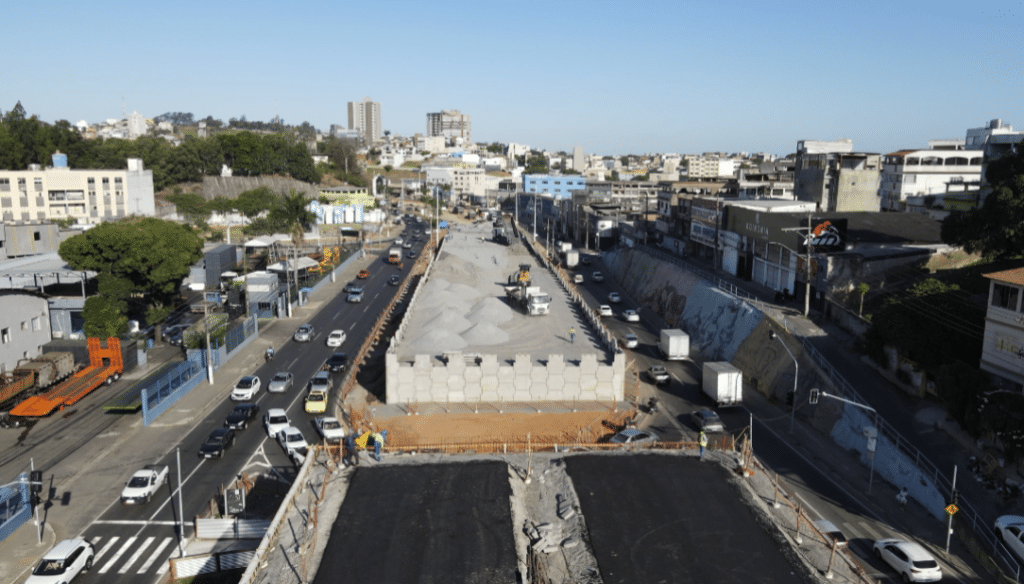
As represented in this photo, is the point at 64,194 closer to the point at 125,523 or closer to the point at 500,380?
the point at 500,380

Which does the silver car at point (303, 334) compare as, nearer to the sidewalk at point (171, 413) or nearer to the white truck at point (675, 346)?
the sidewalk at point (171, 413)

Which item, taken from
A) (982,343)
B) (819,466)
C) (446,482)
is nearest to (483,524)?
(446,482)

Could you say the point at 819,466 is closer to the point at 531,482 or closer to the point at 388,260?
the point at 531,482

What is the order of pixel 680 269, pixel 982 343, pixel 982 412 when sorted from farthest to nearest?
1. pixel 680 269
2. pixel 982 343
3. pixel 982 412

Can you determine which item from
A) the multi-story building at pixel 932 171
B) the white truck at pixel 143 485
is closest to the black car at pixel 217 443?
the white truck at pixel 143 485

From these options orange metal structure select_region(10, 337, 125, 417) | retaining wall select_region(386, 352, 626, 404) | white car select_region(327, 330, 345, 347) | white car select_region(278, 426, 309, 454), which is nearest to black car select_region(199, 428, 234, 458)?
white car select_region(278, 426, 309, 454)

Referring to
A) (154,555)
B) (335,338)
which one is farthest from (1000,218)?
(154,555)

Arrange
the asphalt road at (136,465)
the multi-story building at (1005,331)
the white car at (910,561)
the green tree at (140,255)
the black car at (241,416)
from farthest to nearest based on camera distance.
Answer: the green tree at (140,255) → the black car at (241,416) → the multi-story building at (1005,331) → the asphalt road at (136,465) → the white car at (910,561)
